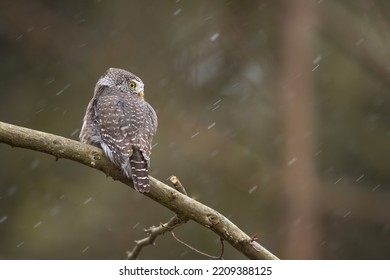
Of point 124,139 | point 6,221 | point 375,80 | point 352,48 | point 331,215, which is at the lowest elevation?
point 331,215

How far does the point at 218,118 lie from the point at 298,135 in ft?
5.10

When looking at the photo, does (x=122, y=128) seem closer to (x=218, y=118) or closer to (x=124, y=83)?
(x=124, y=83)

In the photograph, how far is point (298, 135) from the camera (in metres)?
10.9

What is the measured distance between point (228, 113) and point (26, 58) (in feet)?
10.9

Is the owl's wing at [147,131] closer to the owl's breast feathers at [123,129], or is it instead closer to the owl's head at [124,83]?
the owl's breast feathers at [123,129]

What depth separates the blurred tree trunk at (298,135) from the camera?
34.2ft

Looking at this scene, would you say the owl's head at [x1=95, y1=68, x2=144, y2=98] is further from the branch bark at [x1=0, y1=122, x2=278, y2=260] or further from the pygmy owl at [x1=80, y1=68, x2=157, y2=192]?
the branch bark at [x1=0, y1=122, x2=278, y2=260]

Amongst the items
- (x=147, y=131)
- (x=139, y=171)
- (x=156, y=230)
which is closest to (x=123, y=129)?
(x=147, y=131)

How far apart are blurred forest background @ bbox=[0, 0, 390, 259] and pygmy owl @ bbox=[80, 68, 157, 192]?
15.6 ft

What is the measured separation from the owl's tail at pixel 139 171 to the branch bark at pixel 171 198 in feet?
0.26

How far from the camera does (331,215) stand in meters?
11.5

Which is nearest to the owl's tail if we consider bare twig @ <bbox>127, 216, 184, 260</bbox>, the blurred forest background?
bare twig @ <bbox>127, 216, 184, 260</bbox>
